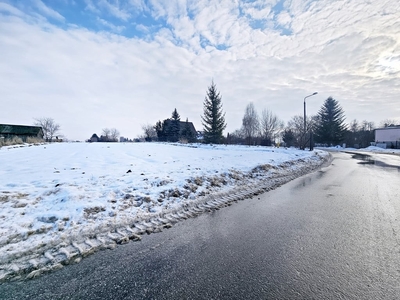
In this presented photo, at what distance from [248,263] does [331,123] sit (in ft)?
181

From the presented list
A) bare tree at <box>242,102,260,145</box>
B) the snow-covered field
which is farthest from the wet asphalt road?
bare tree at <box>242,102,260,145</box>

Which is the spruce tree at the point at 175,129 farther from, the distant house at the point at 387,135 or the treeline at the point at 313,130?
the distant house at the point at 387,135

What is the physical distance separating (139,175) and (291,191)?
549cm

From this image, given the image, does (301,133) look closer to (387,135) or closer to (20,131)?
(387,135)

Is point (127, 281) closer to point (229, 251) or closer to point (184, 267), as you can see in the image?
point (184, 267)

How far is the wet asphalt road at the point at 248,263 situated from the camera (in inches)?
86.9

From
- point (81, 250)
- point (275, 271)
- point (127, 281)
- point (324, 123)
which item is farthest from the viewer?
point (324, 123)

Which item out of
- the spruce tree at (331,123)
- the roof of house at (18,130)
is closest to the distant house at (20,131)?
the roof of house at (18,130)

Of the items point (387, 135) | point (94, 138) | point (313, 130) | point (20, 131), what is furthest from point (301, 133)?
point (94, 138)

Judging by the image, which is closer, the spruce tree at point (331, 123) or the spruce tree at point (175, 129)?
the spruce tree at point (331, 123)

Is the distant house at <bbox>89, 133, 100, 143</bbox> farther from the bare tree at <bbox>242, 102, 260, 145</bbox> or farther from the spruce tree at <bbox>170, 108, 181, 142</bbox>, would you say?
the bare tree at <bbox>242, 102, 260, 145</bbox>

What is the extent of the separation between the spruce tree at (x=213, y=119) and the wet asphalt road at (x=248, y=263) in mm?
36371

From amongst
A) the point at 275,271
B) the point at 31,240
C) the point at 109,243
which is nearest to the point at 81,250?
the point at 109,243

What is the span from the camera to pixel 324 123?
48188mm
